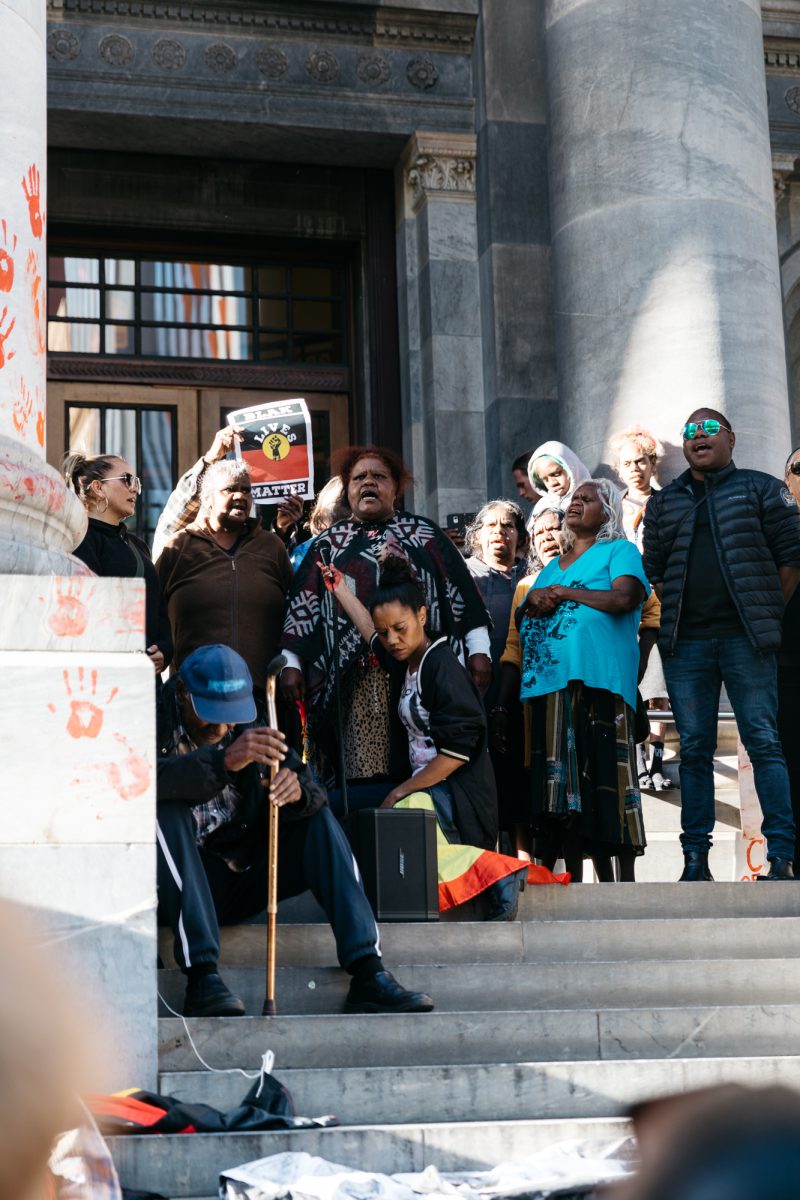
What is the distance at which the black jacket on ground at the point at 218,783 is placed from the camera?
20.8 ft

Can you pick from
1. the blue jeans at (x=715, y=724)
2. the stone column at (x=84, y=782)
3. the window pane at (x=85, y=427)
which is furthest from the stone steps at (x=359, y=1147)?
the window pane at (x=85, y=427)

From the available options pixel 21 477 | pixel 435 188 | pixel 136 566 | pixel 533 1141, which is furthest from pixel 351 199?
pixel 533 1141

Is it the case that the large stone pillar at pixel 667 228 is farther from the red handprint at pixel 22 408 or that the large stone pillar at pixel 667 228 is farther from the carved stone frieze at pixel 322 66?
the red handprint at pixel 22 408

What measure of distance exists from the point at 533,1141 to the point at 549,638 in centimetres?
349

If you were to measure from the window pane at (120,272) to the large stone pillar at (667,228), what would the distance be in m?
3.74

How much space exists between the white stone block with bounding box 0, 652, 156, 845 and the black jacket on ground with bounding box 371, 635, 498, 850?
6.96 ft

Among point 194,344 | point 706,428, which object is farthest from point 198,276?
point 706,428

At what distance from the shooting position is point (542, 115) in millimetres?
14102

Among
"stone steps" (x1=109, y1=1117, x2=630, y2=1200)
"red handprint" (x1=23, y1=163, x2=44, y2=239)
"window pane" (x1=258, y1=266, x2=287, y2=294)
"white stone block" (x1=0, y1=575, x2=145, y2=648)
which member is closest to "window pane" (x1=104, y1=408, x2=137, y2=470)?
"window pane" (x1=258, y1=266, x2=287, y2=294)

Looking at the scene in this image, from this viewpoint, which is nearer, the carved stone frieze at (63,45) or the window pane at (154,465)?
the carved stone frieze at (63,45)

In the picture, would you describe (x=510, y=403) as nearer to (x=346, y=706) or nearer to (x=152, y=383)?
(x=152, y=383)

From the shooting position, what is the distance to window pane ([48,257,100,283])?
46.9 feet

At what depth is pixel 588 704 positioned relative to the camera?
845 cm

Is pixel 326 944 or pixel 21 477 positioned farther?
pixel 326 944
